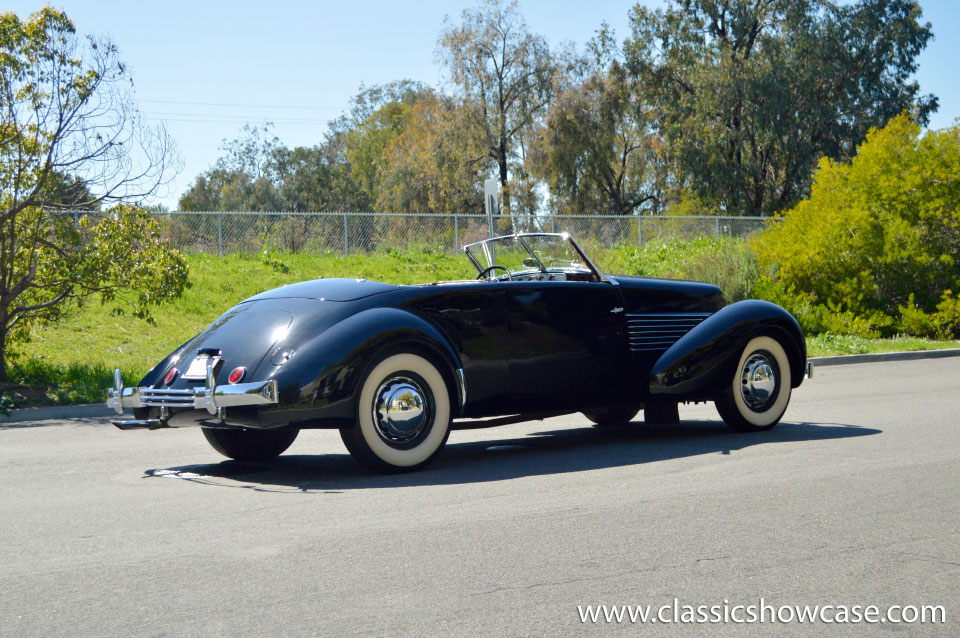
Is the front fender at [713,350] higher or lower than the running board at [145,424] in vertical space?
higher

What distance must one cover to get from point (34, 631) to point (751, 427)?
5984mm

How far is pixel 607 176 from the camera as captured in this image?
43.8m

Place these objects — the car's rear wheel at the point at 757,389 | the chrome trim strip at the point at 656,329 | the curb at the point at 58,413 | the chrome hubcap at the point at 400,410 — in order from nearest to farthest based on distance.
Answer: the chrome hubcap at the point at 400,410
the chrome trim strip at the point at 656,329
the car's rear wheel at the point at 757,389
the curb at the point at 58,413

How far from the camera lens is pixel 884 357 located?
16875mm

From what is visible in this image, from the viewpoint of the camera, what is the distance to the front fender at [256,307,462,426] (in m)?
5.73

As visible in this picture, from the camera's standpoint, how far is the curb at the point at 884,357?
16.2 meters

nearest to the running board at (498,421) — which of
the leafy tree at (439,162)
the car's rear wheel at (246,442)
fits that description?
the car's rear wheel at (246,442)

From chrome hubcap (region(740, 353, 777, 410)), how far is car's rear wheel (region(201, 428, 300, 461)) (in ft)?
12.0

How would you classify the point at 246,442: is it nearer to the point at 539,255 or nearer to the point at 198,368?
the point at 198,368

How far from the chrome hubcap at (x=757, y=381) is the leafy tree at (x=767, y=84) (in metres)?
35.1

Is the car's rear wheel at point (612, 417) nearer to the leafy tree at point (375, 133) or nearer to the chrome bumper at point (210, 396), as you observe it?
the chrome bumper at point (210, 396)

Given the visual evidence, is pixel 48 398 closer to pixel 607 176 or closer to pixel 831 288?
pixel 831 288

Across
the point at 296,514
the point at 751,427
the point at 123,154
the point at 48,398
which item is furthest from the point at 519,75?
the point at 296,514

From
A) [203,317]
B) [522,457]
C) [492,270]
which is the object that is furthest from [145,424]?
[203,317]
